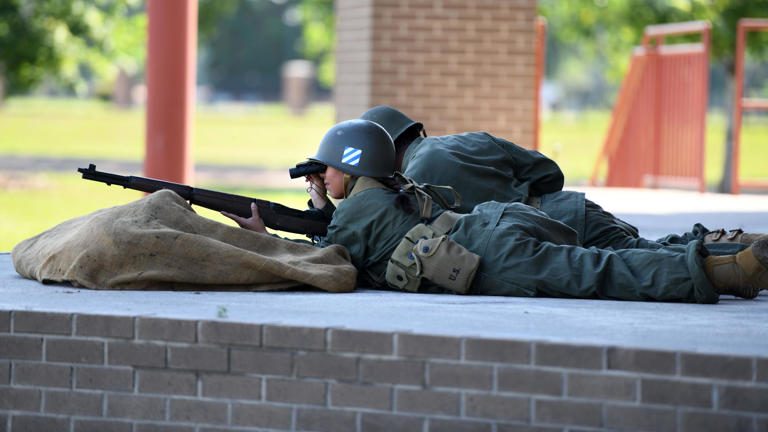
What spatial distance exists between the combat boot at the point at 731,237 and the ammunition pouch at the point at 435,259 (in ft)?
4.47

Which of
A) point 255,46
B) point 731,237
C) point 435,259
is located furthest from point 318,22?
point 255,46

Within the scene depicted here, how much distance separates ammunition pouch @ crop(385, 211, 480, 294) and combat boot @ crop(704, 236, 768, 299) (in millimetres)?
1021

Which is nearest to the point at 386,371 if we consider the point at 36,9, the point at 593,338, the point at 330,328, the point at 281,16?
the point at 330,328

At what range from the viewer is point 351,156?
504cm

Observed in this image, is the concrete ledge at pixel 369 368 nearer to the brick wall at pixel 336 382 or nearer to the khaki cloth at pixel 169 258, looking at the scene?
the brick wall at pixel 336 382

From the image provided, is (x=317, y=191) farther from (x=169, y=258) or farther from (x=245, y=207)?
(x=169, y=258)

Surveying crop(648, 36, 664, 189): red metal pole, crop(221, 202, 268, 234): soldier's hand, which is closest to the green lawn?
crop(648, 36, 664, 189): red metal pole

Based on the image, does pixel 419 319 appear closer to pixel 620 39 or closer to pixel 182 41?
pixel 182 41

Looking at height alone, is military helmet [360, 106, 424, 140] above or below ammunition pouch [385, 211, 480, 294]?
above

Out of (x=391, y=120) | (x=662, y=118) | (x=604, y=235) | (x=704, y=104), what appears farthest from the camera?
(x=662, y=118)

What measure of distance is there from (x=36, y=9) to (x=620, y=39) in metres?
10.4

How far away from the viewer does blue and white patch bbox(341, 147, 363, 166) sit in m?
5.02

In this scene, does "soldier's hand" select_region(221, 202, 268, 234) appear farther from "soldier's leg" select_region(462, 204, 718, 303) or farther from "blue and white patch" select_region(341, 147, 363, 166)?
"soldier's leg" select_region(462, 204, 718, 303)

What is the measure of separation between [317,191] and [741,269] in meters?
2.06
